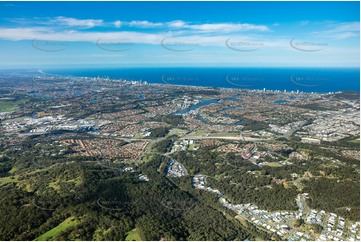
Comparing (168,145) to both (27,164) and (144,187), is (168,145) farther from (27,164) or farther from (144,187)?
(27,164)

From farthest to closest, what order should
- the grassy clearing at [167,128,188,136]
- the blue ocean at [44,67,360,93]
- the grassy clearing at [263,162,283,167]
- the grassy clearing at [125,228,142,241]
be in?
the blue ocean at [44,67,360,93] → the grassy clearing at [167,128,188,136] → the grassy clearing at [263,162,283,167] → the grassy clearing at [125,228,142,241]

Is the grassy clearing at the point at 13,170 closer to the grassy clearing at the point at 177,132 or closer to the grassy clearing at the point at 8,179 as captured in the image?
→ the grassy clearing at the point at 8,179

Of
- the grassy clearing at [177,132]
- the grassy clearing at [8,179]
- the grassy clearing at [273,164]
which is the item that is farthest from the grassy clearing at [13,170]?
the grassy clearing at [273,164]

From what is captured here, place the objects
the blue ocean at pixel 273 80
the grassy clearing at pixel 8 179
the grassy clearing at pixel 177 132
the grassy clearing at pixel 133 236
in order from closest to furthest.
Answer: the grassy clearing at pixel 133 236 < the grassy clearing at pixel 8 179 < the grassy clearing at pixel 177 132 < the blue ocean at pixel 273 80

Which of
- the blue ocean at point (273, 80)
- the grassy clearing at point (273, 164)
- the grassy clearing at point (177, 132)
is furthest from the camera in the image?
the blue ocean at point (273, 80)

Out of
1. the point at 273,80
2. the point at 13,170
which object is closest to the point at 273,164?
the point at 13,170

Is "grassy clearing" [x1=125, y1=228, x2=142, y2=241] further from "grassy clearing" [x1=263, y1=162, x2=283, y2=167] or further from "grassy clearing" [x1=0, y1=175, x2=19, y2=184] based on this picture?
"grassy clearing" [x1=263, y1=162, x2=283, y2=167]

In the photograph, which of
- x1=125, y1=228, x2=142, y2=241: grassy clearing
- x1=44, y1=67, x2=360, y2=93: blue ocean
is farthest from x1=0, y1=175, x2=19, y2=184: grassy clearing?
x1=44, y1=67, x2=360, y2=93: blue ocean

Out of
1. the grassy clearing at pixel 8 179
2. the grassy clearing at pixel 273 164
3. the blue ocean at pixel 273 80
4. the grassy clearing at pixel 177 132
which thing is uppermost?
the blue ocean at pixel 273 80
